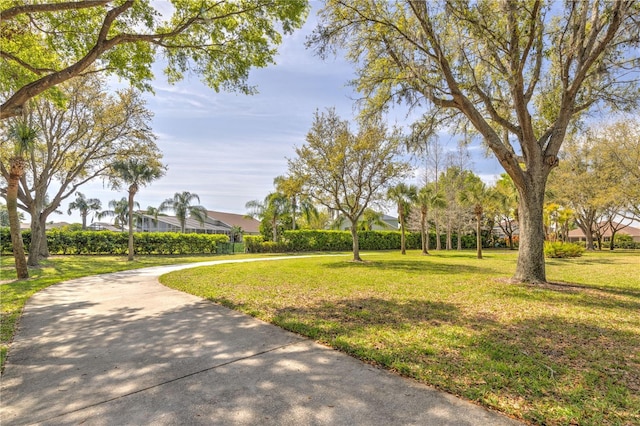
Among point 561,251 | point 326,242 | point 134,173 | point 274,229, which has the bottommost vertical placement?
point 561,251

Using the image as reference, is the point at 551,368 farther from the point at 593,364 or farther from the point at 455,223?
the point at 455,223

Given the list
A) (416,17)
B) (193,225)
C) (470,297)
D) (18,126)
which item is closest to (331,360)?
(470,297)

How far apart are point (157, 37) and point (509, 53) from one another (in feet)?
30.1

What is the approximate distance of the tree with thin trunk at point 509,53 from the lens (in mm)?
7969

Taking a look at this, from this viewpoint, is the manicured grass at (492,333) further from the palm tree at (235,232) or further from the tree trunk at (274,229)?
the palm tree at (235,232)

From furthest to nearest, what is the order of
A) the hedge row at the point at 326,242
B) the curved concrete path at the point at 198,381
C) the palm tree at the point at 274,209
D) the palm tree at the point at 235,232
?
1. the palm tree at the point at 235,232
2. the palm tree at the point at 274,209
3. the hedge row at the point at 326,242
4. the curved concrete path at the point at 198,381

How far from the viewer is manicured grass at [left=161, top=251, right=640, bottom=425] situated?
2852mm

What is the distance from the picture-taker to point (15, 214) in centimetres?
1001

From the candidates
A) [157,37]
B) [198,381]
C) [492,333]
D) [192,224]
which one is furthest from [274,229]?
[198,381]

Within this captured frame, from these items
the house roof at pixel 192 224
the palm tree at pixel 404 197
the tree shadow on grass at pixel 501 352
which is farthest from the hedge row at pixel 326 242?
the tree shadow on grass at pixel 501 352

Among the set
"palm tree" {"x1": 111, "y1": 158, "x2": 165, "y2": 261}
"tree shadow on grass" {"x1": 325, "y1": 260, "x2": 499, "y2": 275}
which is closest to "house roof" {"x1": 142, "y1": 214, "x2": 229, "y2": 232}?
"palm tree" {"x1": 111, "y1": 158, "x2": 165, "y2": 261}

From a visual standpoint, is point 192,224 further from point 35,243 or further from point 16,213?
point 16,213

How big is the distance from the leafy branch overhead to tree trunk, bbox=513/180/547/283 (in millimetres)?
8262

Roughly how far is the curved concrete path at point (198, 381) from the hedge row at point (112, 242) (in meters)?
22.1
